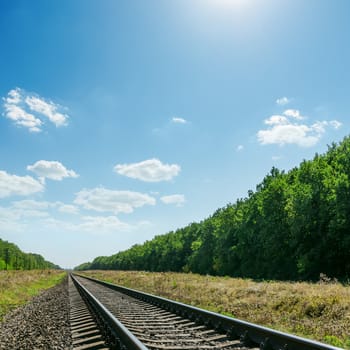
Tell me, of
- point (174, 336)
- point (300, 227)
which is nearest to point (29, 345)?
point (174, 336)

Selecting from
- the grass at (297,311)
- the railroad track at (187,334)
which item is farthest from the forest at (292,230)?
the railroad track at (187,334)

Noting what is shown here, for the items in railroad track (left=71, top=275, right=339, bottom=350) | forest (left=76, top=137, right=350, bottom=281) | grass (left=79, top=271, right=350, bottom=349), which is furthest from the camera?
forest (left=76, top=137, right=350, bottom=281)

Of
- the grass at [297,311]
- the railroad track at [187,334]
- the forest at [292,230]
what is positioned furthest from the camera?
the forest at [292,230]

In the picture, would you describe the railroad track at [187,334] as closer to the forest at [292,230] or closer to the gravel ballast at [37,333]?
the gravel ballast at [37,333]

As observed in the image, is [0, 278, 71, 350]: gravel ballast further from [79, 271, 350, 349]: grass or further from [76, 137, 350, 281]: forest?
[76, 137, 350, 281]: forest

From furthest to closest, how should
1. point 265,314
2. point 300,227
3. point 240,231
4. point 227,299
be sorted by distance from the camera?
point 240,231 → point 300,227 → point 227,299 → point 265,314

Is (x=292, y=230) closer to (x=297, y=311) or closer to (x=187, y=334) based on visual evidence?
(x=297, y=311)

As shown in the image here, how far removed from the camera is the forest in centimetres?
3381

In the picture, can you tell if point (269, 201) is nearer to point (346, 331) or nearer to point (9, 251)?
point (346, 331)

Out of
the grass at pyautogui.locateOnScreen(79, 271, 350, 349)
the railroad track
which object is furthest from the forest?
the railroad track

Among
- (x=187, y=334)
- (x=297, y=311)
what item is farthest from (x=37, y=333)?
(x=297, y=311)

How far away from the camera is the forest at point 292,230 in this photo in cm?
3381

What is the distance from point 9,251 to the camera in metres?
154

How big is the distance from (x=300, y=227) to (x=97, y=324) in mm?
31622
